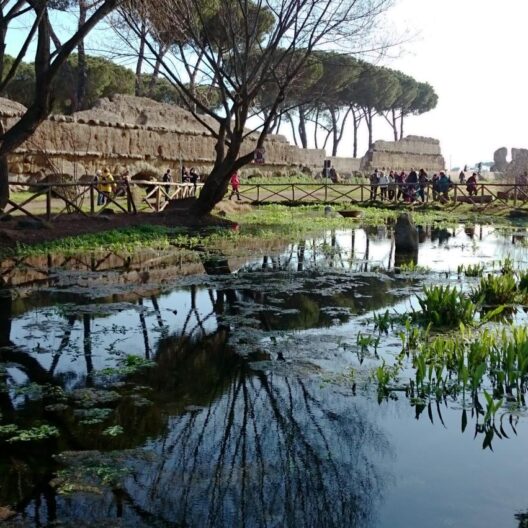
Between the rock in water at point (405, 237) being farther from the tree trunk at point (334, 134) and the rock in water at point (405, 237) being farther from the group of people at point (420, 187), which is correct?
the tree trunk at point (334, 134)

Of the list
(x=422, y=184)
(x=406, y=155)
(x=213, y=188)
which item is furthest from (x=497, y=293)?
(x=406, y=155)

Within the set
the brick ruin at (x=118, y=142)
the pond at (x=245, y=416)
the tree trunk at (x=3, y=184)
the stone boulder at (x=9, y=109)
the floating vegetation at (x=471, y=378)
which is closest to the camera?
the pond at (x=245, y=416)

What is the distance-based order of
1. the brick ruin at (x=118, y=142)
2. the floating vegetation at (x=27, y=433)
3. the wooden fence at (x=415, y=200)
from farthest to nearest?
the wooden fence at (x=415, y=200), the brick ruin at (x=118, y=142), the floating vegetation at (x=27, y=433)

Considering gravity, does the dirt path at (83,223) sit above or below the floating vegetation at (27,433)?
above

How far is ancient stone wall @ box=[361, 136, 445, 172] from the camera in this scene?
159 feet

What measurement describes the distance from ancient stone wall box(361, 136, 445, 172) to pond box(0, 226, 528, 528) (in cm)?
4012

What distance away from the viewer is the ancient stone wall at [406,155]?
159 ft

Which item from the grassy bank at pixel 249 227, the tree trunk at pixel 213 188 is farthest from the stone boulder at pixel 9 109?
the tree trunk at pixel 213 188

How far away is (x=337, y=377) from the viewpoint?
598cm

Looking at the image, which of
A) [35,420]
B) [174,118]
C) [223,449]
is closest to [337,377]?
[223,449]

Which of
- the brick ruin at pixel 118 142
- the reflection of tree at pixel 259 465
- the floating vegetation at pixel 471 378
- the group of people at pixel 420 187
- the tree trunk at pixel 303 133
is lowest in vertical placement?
the reflection of tree at pixel 259 465

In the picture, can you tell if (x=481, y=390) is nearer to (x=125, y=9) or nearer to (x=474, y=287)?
(x=474, y=287)

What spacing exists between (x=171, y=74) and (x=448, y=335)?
1410cm

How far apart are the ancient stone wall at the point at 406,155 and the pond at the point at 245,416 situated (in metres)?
40.1
